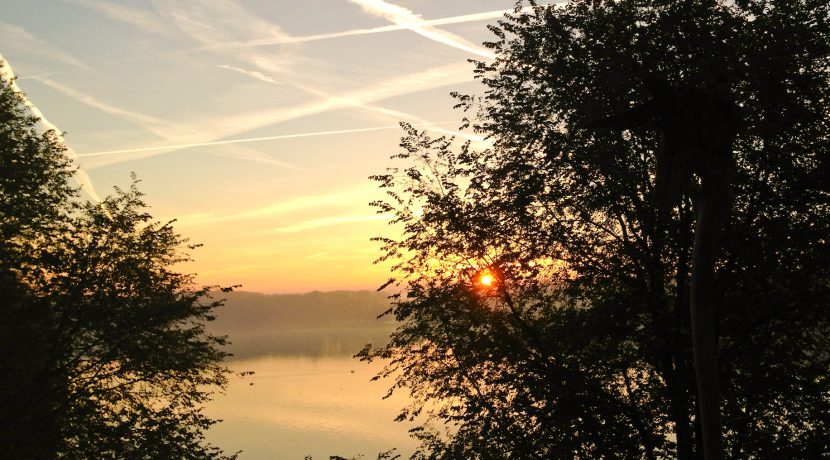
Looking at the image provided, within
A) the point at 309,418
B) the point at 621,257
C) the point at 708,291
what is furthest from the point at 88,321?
the point at 309,418

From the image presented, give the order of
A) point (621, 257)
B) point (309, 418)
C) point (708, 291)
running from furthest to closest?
1. point (309, 418)
2. point (621, 257)
3. point (708, 291)

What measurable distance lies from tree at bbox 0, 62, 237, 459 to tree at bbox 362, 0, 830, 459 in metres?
11.8

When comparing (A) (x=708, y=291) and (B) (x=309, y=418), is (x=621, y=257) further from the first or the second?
(B) (x=309, y=418)

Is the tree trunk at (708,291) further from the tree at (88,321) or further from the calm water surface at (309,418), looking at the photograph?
the calm water surface at (309,418)

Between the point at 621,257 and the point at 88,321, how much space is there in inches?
785

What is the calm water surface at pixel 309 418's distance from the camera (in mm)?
76750

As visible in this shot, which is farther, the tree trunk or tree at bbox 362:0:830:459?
tree at bbox 362:0:830:459

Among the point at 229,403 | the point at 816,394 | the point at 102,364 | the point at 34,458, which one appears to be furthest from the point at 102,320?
the point at 229,403

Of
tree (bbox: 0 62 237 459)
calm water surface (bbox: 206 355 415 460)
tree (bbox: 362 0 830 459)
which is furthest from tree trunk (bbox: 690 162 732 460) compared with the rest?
calm water surface (bbox: 206 355 415 460)

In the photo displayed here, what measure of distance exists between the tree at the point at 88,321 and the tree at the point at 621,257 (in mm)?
11796

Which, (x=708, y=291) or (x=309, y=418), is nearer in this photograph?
(x=708, y=291)

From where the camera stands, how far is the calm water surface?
76.8m

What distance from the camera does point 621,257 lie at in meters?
17.6

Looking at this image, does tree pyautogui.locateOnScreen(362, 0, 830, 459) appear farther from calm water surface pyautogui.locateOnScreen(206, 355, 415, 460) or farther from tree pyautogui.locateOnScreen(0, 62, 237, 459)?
calm water surface pyautogui.locateOnScreen(206, 355, 415, 460)
